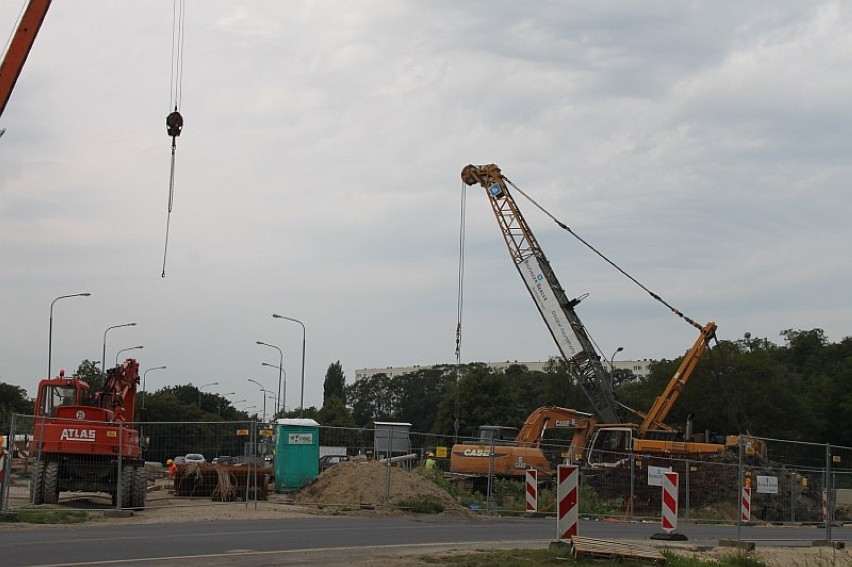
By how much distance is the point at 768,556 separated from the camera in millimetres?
17594

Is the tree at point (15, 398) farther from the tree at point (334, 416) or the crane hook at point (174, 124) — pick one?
the crane hook at point (174, 124)

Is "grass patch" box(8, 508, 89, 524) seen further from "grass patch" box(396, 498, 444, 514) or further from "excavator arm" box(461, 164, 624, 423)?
"excavator arm" box(461, 164, 624, 423)

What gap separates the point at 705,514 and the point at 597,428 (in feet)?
28.0

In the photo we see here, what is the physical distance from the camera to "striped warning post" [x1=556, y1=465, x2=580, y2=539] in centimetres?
1503

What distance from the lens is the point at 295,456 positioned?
3334cm

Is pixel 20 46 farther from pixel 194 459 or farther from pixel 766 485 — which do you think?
pixel 766 485

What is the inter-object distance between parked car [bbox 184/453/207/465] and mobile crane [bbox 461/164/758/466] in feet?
45.8

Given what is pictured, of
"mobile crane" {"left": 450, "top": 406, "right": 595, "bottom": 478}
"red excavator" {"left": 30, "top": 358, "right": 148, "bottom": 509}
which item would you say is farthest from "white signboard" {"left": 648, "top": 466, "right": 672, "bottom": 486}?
"red excavator" {"left": 30, "top": 358, "right": 148, "bottom": 509}

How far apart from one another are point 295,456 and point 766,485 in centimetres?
1399

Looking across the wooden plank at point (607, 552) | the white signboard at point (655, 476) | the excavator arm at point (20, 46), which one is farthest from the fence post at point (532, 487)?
the excavator arm at point (20, 46)

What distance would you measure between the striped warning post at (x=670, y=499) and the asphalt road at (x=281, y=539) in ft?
4.70

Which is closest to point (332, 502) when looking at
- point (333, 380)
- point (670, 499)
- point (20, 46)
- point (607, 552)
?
point (670, 499)

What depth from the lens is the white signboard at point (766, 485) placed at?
30.5 metres

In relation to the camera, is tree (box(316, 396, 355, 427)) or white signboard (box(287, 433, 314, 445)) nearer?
white signboard (box(287, 433, 314, 445))
